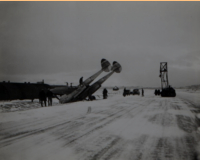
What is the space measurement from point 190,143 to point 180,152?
900mm

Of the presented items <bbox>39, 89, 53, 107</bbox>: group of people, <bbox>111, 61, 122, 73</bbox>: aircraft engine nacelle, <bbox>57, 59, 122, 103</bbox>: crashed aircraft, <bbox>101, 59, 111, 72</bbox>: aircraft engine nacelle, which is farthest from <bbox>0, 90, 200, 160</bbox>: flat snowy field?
<bbox>111, 61, 122, 73</bbox>: aircraft engine nacelle

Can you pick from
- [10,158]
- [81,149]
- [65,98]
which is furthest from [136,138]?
[65,98]

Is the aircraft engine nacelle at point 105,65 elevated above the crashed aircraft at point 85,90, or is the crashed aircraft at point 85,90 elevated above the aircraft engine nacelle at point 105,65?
the aircraft engine nacelle at point 105,65

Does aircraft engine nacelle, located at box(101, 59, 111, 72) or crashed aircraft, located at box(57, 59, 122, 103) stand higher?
aircraft engine nacelle, located at box(101, 59, 111, 72)

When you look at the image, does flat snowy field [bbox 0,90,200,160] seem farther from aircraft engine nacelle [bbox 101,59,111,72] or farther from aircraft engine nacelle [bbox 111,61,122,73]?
aircraft engine nacelle [bbox 111,61,122,73]

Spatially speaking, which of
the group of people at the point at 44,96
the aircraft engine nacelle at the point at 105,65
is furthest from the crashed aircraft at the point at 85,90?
the group of people at the point at 44,96

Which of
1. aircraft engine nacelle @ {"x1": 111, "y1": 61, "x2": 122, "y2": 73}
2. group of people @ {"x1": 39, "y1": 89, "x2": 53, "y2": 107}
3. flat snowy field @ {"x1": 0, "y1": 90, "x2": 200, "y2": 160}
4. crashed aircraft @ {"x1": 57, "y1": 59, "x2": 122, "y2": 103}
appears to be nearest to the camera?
flat snowy field @ {"x1": 0, "y1": 90, "x2": 200, "y2": 160}

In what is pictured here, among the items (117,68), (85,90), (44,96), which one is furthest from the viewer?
(117,68)

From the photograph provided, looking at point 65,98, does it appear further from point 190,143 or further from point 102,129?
point 190,143

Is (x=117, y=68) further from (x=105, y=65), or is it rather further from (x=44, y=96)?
(x=44, y=96)

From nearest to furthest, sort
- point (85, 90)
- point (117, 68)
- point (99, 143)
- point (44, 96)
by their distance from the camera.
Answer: point (99, 143) < point (44, 96) < point (85, 90) < point (117, 68)

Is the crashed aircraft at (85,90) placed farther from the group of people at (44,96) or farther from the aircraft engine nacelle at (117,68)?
the group of people at (44,96)

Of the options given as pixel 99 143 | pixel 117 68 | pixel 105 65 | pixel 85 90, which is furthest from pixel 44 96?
pixel 117 68

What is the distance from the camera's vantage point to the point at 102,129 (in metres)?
6.18
